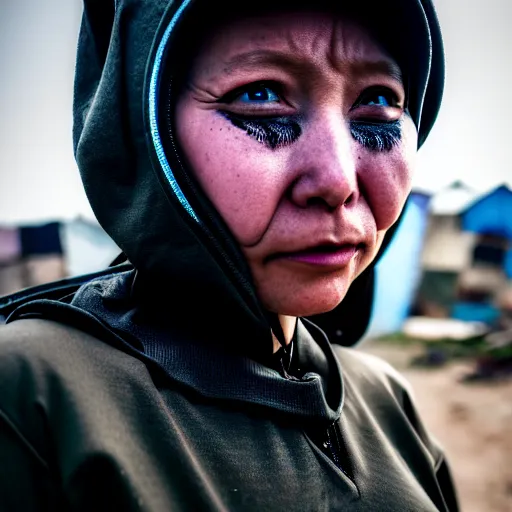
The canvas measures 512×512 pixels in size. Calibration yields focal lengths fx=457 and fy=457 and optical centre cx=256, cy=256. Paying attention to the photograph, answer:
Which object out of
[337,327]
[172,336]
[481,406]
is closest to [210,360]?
[172,336]

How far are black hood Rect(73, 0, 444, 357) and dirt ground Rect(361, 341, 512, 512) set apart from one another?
3393mm

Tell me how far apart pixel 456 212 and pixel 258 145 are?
30.8 ft

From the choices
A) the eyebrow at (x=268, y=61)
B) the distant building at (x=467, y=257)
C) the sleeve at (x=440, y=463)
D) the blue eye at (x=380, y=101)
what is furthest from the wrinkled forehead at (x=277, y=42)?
the distant building at (x=467, y=257)

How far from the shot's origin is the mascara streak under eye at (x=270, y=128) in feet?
2.97

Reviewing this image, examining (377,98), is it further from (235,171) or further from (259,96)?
(235,171)

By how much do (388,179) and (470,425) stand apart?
561cm

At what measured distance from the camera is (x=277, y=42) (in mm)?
881

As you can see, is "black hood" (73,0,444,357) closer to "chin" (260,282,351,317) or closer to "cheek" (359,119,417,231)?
"chin" (260,282,351,317)

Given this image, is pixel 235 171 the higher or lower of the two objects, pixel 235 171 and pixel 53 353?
the higher

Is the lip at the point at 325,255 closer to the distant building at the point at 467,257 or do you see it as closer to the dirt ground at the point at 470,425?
the dirt ground at the point at 470,425

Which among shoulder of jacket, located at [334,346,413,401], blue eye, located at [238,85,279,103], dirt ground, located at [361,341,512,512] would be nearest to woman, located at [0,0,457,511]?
blue eye, located at [238,85,279,103]

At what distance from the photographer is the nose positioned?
0.88 metres

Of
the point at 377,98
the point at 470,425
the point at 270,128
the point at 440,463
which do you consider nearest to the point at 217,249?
the point at 270,128

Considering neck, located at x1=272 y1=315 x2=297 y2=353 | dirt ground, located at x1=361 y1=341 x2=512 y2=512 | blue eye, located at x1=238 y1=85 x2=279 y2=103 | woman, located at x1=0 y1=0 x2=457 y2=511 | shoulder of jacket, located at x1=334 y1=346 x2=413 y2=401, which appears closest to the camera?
woman, located at x1=0 y1=0 x2=457 y2=511
